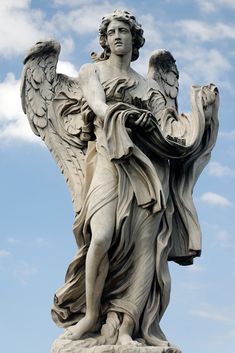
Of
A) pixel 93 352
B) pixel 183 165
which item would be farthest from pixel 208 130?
pixel 93 352

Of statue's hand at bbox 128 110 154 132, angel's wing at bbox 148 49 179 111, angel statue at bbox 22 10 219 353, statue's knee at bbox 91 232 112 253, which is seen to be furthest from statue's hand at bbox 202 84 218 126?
statue's knee at bbox 91 232 112 253

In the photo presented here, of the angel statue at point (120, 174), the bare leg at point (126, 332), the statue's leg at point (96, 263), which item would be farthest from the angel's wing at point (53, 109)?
the bare leg at point (126, 332)

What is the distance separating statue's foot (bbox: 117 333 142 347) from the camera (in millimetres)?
9430

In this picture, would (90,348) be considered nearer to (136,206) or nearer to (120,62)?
(136,206)

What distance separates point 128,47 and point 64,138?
1.21m

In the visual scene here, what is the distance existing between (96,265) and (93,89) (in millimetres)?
1892

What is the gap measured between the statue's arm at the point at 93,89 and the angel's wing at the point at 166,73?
87cm

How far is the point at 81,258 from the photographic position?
394 inches

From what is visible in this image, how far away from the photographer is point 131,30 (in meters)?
10.6

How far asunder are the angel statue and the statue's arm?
13mm

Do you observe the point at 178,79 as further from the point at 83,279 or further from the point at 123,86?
the point at 83,279

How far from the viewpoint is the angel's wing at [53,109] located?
10.6 metres

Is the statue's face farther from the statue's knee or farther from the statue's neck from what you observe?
the statue's knee

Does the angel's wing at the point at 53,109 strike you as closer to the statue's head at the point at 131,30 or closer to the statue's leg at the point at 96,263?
the statue's head at the point at 131,30
